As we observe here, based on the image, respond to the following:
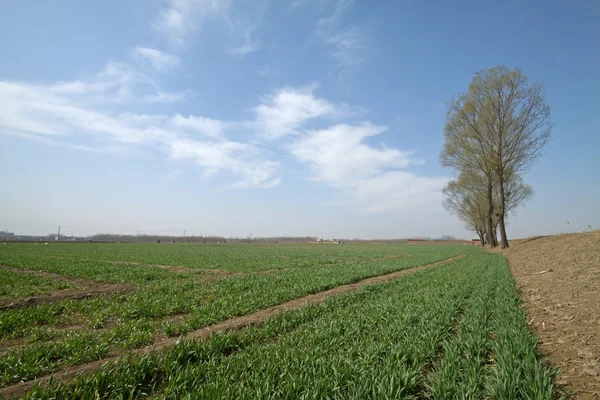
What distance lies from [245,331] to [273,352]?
164 cm

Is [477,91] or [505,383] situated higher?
[477,91]

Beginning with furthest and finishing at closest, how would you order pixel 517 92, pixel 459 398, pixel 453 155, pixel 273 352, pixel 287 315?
pixel 453 155 → pixel 517 92 → pixel 287 315 → pixel 273 352 → pixel 459 398

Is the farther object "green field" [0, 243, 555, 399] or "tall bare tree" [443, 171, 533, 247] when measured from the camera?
"tall bare tree" [443, 171, 533, 247]

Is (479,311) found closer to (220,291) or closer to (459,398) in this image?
(459,398)

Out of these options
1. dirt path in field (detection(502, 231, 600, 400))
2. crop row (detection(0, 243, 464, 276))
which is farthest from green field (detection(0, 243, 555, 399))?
crop row (detection(0, 243, 464, 276))

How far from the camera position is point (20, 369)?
4641 mm

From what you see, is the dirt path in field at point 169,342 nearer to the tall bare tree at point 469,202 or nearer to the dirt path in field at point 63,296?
the dirt path in field at point 63,296

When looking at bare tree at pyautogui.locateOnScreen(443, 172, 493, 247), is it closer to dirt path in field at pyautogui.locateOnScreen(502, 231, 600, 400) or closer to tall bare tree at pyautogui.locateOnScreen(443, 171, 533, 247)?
tall bare tree at pyautogui.locateOnScreen(443, 171, 533, 247)

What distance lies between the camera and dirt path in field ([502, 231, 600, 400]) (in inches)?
179

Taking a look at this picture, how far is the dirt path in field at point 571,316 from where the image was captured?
4539 mm

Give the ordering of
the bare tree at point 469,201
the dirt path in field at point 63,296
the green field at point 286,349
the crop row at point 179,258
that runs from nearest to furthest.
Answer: the green field at point 286,349, the dirt path in field at point 63,296, the crop row at point 179,258, the bare tree at point 469,201

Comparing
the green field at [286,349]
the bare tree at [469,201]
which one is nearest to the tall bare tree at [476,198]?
the bare tree at [469,201]

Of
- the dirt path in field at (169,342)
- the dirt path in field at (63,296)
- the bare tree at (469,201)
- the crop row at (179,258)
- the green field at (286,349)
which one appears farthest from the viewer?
the bare tree at (469,201)

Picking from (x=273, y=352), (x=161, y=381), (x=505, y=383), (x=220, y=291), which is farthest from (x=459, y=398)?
(x=220, y=291)
